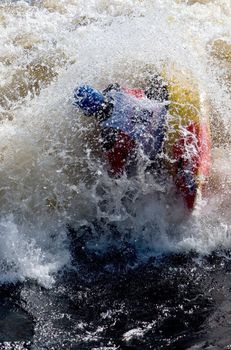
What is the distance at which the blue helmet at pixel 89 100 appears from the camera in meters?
4.00

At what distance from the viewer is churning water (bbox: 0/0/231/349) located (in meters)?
3.16

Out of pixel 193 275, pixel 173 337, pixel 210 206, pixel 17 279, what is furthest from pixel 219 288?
pixel 17 279

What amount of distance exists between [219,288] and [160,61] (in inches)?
90.6

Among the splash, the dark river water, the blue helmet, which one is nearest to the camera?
the dark river water

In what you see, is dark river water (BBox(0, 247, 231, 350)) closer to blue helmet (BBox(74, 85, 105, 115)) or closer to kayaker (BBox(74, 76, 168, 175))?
kayaker (BBox(74, 76, 168, 175))

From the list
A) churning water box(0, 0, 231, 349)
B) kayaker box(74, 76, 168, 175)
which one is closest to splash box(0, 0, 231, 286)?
churning water box(0, 0, 231, 349)

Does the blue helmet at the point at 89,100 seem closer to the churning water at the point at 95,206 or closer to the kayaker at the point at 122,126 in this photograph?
the kayaker at the point at 122,126

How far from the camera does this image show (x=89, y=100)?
4.01 meters

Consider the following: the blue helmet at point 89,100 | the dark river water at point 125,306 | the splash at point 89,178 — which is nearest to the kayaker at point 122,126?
the blue helmet at point 89,100

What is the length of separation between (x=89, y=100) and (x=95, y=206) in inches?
30.1

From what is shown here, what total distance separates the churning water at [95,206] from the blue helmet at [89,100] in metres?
0.19

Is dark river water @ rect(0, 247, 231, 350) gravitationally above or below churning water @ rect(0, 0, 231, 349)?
below

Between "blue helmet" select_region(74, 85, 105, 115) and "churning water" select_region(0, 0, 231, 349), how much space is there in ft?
0.62

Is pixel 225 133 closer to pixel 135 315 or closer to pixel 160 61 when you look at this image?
pixel 160 61
